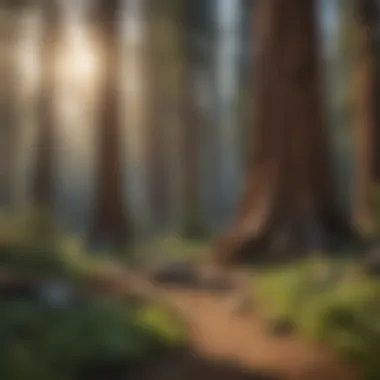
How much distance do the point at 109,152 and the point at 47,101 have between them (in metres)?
0.20

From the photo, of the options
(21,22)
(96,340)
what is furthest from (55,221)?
(21,22)

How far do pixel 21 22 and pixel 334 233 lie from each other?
930 mm

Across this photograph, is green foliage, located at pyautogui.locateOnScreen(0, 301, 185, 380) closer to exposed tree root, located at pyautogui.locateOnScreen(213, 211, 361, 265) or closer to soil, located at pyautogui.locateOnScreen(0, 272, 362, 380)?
soil, located at pyautogui.locateOnScreen(0, 272, 362, 380)

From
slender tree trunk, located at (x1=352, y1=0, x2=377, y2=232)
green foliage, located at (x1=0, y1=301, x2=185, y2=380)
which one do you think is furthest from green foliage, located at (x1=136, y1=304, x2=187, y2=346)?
slender tree trunk, located at (x1=352, y1=0, x2=377, y2=232)

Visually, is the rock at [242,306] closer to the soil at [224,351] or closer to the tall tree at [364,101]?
the soil at [224,351]

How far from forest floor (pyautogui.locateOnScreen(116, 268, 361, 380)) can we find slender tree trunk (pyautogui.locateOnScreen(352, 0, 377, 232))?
1.14 ft

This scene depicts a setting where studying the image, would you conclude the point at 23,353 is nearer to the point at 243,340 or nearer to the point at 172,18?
the point at 243,340

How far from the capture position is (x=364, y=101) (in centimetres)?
258

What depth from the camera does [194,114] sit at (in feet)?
8.48

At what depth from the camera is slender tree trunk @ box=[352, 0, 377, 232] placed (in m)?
2.55

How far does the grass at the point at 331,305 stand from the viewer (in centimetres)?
243

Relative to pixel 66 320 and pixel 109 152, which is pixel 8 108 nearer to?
pixel 109 152

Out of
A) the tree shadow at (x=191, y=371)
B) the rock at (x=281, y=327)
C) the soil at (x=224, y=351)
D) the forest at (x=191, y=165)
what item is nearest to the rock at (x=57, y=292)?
the forest at (x=191, y=165)

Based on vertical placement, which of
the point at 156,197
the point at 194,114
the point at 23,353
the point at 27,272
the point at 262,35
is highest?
the point at 262,35
